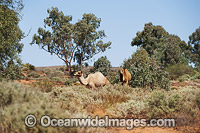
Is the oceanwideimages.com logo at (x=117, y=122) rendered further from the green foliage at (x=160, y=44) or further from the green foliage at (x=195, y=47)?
the green foliage at (x=195, y=47)

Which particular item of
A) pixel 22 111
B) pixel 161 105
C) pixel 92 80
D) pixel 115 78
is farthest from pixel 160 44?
pixel 22 111

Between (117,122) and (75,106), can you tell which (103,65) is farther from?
(117,122)

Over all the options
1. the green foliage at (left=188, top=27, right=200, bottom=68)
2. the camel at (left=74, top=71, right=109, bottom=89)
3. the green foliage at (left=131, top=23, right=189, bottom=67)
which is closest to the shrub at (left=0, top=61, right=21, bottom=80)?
the camel at (left=74, top=71, right=109, bottom=89)

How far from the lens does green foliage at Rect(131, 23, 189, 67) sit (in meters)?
45.9

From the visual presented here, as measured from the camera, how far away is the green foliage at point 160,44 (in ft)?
151

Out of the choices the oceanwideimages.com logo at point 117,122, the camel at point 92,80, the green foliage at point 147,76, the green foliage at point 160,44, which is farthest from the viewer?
the green foliage at point 160,44

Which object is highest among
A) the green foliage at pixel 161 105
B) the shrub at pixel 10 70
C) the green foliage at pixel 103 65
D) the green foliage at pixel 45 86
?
the green foliage at pixel 103 65

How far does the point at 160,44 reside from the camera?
4922cm

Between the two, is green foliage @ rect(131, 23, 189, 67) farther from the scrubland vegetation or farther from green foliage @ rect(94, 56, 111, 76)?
green foliage @ rect(94, 56, 111, 76)

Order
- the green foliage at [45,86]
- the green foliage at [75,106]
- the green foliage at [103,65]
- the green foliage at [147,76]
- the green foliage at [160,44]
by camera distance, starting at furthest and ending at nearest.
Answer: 1. the green foliage at [160,44]
2. the green foliage at [103,65]
3. the green foliage at [147,76]
4. the green foliage at [45,86]
5. the green foliage at [75,106]

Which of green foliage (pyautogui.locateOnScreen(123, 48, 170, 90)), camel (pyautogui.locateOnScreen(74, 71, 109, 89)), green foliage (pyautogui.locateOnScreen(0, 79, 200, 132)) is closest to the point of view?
green foliage (pyautogui.locateOnScreen(0, 79, 200, 132))

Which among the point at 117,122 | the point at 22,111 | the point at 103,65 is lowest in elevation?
the point at 117,122

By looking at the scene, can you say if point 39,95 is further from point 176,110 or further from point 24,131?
point 176,110

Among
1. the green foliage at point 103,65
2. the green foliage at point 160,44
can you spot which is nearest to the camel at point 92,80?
the green foliage at point 103,65
